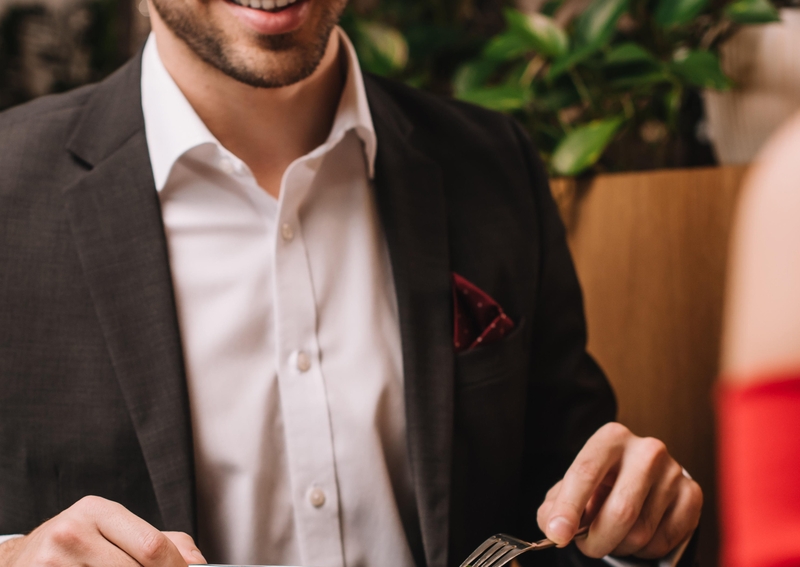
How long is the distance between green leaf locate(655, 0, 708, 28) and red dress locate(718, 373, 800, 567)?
4.23 ft

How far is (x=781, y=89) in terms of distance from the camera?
1264 millimetres

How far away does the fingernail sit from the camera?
0.69 m

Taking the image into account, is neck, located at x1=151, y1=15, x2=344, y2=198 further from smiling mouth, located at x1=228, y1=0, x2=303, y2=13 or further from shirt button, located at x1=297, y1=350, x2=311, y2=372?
shirt button, located at x1=297, y1=350, x2=311, y2=372

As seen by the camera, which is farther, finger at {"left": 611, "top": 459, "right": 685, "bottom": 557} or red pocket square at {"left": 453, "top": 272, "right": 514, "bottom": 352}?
red pocket square at {"left": 453, "top": 272, "right": 514, "bottom": 352}

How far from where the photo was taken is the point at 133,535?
1.96 ft

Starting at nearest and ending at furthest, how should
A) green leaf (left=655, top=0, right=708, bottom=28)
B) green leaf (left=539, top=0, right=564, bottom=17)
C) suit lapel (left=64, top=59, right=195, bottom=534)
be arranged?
1. suit lapel (left=64, top=59, right=195, bottom=534)
2. green leaf (left=655, top=0, right=708, bottom=28)
3. green leaf (left=539, top=0, right=564, bottom=17)

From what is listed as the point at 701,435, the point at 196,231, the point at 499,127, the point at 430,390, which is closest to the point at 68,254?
the point at 196,231

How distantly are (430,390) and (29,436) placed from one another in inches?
18.9

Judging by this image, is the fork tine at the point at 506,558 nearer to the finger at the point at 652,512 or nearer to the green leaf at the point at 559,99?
the finger at the point at 652,512

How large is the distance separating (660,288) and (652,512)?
684mm

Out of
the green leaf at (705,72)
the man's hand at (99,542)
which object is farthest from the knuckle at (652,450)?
the green leaf at (705,72)

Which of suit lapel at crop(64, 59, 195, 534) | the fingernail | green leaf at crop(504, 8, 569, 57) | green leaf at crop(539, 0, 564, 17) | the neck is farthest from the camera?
green leaf at crop(539, 0, 564, 17)

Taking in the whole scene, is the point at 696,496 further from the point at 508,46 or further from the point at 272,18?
the point at 508,46

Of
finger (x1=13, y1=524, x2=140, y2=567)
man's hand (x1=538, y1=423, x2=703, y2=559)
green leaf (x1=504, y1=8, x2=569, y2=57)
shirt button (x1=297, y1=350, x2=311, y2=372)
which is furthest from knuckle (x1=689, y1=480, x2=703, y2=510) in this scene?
green leaf (x1=504, y1=8, x2=569, y2=57)
